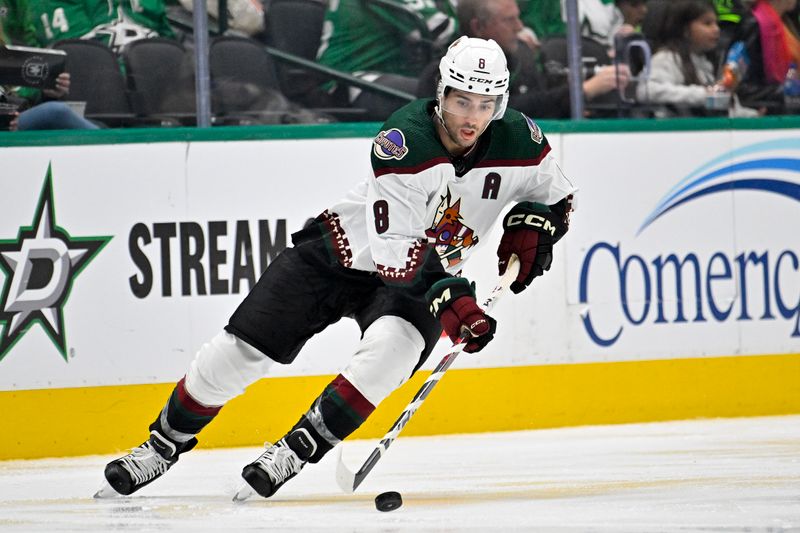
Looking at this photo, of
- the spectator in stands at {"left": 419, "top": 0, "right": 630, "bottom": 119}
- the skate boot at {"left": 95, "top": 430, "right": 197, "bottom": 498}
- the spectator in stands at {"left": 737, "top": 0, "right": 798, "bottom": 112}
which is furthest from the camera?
the spectator in stands at {"left": 737, "top": 0, "right": 798, "bottom": 112}

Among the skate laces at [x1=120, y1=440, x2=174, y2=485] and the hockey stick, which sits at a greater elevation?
A: the hockey stick

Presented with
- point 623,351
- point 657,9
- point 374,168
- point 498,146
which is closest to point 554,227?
point 498,146

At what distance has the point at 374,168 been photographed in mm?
2916

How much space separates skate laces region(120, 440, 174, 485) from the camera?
3.16 m

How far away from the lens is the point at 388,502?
2824 mm

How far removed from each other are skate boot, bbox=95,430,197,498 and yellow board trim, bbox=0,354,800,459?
36.0 inches

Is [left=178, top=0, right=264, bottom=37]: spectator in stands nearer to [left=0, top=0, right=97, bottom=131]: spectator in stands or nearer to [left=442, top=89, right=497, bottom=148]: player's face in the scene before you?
[left=0, top=0, right=97, bottom=131]: spectator in stands

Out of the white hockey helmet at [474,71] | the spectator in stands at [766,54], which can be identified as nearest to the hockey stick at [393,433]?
the white hockey helmet at [474,71]

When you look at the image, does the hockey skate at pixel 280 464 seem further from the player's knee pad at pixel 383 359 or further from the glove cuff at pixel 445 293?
the glove cuff at pixel 445 293

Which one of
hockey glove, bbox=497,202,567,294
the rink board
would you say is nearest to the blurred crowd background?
the rink board

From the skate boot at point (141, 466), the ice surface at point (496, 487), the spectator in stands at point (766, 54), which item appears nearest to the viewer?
the ice surface at point (496, 487)

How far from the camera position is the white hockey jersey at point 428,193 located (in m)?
2.88

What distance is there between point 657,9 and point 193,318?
2101 millimetres

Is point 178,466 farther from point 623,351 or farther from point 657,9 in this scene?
point 657,9
